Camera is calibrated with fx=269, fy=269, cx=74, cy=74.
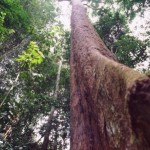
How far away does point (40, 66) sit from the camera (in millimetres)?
13938

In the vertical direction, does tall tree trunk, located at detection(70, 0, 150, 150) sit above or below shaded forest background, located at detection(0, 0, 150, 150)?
below

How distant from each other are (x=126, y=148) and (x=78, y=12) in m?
5.73

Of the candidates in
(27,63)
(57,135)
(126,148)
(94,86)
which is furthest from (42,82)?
(126,148)

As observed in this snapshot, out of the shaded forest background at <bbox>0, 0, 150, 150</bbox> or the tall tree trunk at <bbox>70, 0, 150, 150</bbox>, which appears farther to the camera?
the shaded forest background at <bbox>0, 0, 150, 150</bbox>

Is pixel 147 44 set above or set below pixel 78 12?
above

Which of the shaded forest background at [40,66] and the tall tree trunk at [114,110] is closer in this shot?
the tall tree trunk at [114,110]

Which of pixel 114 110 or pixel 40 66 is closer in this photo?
pixel 114 110

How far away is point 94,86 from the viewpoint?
241cm

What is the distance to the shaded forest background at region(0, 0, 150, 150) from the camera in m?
9.42

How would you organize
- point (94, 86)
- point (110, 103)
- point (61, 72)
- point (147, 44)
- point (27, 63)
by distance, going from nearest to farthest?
point (110, 103) < point (94, 86) < point (27, 63) < point (147, 44) < point (61, 72)

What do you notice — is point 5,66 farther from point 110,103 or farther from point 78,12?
point 110,103

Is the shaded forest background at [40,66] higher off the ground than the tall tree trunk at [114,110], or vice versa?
the shaded forest background at [40,66]

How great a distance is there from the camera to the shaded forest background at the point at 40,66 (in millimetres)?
9422

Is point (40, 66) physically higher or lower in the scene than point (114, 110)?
higher
